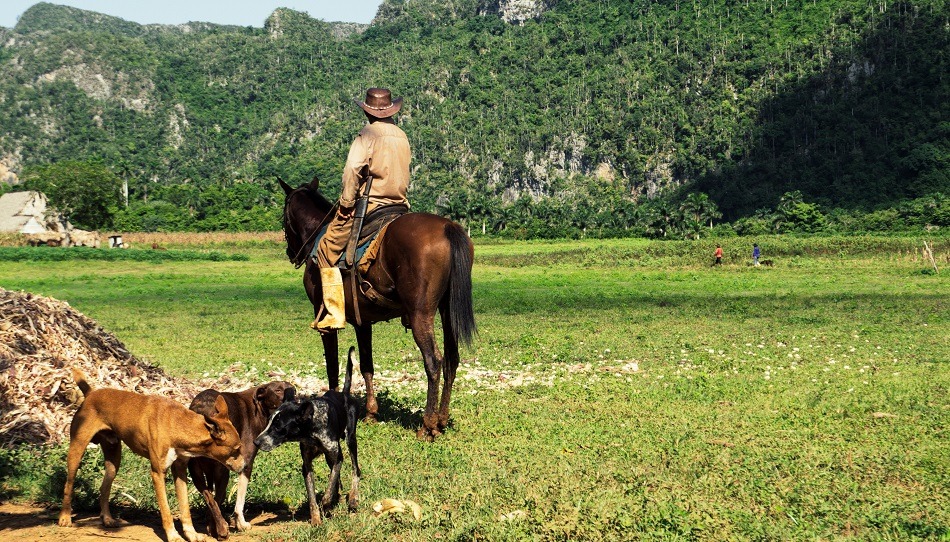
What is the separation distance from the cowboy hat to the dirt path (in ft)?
17.9

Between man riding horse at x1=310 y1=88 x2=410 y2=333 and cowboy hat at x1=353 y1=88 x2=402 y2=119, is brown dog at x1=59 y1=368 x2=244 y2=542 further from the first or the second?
cowboy hat at x1=353 y1=88 x2=402 y2=119

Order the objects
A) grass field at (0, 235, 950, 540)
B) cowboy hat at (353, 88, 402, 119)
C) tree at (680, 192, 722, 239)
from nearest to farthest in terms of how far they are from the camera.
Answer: grass field at (0, 235, 950, 540) → cowboy hat at (353, 88, 402, 119) → tree at (680, 192, 722, 239)

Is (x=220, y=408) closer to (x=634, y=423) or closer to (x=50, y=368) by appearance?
(x=50, y=368)

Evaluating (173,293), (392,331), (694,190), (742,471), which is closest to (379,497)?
(742,471)

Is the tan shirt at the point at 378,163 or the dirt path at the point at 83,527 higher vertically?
the tan shirt at the point at 378,163

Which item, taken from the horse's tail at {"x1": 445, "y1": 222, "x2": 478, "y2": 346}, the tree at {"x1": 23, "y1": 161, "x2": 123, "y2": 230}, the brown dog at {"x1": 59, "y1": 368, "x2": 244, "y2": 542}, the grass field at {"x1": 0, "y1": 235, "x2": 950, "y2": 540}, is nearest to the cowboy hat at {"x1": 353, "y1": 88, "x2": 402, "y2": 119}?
the horse's tail at {"x1": 445, "y1": 222, "x2": 478, "y2": 346}

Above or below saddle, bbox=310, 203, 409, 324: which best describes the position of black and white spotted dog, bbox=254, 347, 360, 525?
below

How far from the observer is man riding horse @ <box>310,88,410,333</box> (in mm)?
10562

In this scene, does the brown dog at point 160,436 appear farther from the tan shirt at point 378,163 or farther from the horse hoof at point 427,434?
the tan shirt at point 378,163

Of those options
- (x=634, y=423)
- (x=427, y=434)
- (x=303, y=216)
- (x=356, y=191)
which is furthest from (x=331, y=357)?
(x=634, y=423)

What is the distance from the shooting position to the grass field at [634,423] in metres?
6.77

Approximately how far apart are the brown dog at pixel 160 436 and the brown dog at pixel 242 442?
173mm

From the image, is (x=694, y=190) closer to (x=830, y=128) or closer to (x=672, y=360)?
(x=830, y=128)

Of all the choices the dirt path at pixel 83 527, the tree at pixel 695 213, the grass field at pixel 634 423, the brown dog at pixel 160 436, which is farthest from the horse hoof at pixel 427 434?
the tree at pixel 695 213
